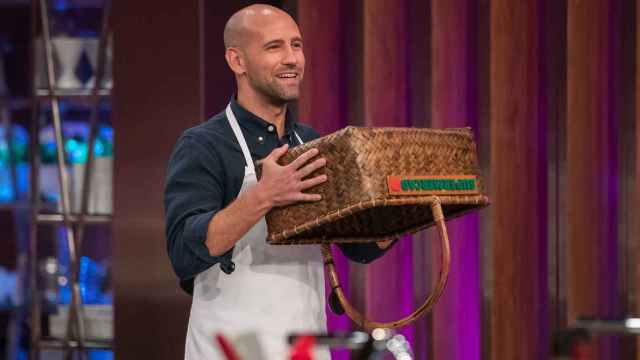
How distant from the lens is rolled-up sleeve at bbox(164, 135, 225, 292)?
176cm

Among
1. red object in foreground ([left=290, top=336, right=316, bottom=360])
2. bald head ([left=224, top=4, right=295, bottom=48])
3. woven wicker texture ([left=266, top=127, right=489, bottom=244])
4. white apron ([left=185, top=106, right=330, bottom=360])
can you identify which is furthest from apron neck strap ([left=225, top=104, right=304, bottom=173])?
red object in foreground ([left=290, top=336, right=316, bottom=360])

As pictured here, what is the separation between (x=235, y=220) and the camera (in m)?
1.70

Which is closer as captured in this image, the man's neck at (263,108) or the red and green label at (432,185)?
the red and green label at (432,185)

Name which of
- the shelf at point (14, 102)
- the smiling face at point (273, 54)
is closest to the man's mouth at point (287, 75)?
the smiling face at point (273, 54)

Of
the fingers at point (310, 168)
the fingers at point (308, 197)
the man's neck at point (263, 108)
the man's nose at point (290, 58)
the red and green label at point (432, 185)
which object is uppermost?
the man's nose at point (290, 58)

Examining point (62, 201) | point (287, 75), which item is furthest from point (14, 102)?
point (287, 75)

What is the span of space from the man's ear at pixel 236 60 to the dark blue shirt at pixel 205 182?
66mm

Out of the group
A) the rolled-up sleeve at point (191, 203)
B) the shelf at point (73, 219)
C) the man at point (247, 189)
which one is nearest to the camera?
the rolled-up sleeve at point (191, 203)

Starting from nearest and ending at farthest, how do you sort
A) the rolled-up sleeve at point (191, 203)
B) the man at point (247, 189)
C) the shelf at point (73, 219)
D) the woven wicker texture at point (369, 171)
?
the woven wicker texture at point (369, 171) < the rolled-up sleeve at point (191, 203) < the man at point (247, 189) < the shelf at point (73, 219)

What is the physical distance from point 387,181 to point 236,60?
52 cm

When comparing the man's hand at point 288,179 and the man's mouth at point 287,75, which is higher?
the man's mouth at point 287,75

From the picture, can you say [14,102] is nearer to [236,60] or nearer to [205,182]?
[236,60]

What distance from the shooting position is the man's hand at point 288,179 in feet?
5.31

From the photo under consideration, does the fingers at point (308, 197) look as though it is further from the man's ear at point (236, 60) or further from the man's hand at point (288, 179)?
the man's ear at point (236, 60)
